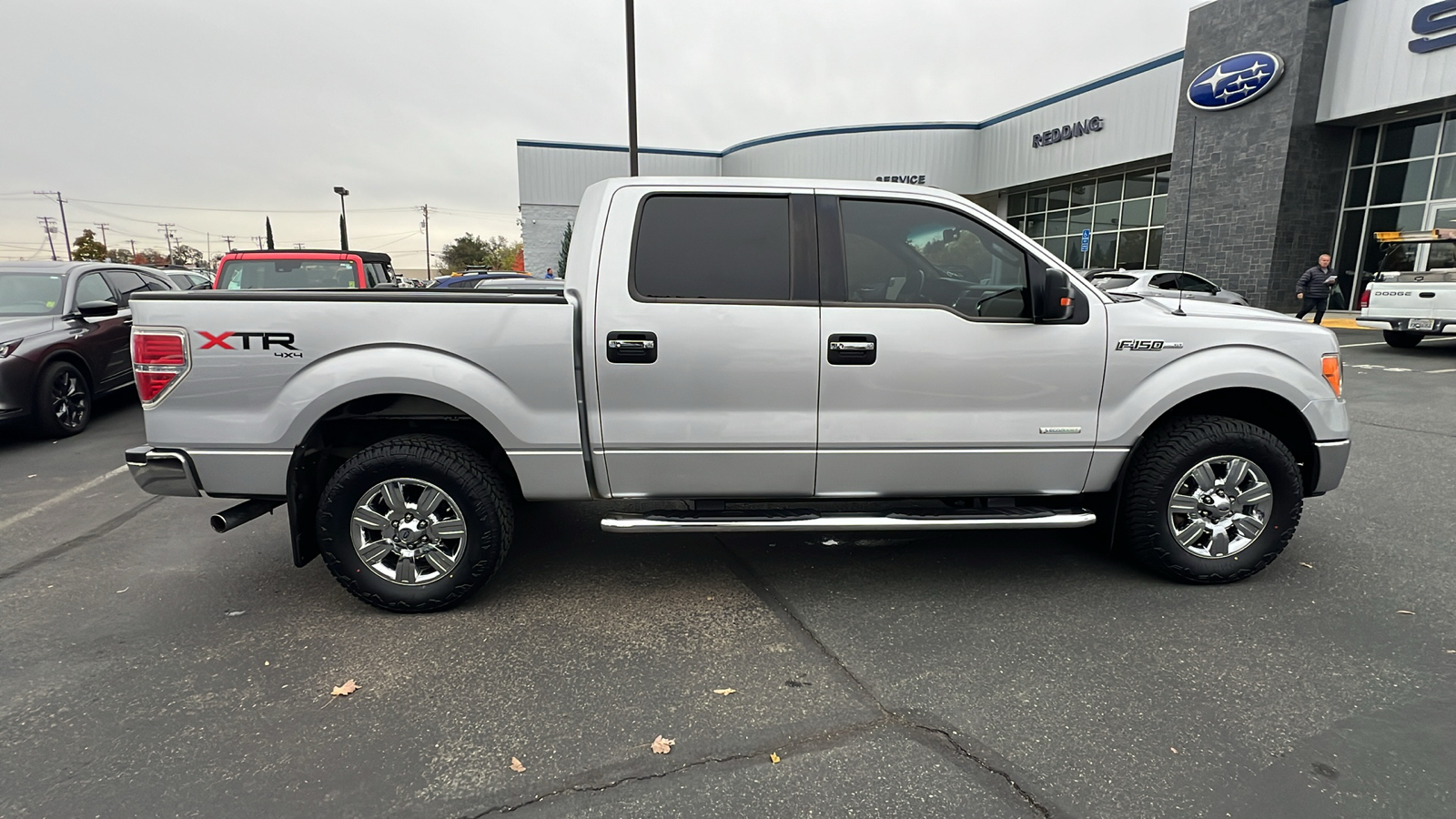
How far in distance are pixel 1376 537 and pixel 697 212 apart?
4470 millimetres

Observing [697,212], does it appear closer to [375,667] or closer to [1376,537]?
[375,667]

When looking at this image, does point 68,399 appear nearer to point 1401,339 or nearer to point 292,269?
point 292,269

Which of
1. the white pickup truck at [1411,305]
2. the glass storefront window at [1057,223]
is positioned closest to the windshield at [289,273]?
the white pickup truck at [1411,305]

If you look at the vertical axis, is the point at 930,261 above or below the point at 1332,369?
above

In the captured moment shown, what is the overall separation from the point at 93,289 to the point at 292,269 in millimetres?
2167

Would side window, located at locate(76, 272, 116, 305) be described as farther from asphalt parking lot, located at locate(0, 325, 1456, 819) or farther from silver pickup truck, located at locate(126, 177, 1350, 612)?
silver pickup truck, located at locate(126, 177, 1350, 612)

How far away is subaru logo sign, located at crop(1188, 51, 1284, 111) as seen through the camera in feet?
58.4

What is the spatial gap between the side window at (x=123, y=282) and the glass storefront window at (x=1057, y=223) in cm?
2735

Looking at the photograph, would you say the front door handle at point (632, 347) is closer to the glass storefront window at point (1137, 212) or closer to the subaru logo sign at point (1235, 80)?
the subaru logo sign at point (1235, 80)

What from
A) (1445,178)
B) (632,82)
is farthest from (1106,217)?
(632,82)

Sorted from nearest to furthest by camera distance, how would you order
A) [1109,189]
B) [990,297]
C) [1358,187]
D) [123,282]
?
[990,297] < [123,282] < [1358,187] < [1109,189]

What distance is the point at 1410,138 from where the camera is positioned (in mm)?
17234

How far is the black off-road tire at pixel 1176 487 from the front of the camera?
3.62 meters

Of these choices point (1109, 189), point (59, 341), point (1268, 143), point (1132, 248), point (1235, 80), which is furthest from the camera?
point (1109, 189)
